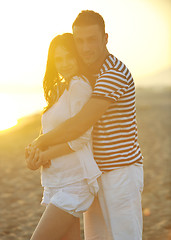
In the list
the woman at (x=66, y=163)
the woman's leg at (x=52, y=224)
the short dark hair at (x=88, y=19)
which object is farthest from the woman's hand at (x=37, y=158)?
Answer: the short dark hair at (x=88, y=19)

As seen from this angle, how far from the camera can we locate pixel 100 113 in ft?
8.79

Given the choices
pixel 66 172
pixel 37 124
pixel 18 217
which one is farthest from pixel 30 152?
pixel 37 124

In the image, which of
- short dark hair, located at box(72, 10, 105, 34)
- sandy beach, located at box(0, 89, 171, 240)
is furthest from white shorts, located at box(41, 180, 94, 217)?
sandy beach, located at box(0, 89, 171, 240)

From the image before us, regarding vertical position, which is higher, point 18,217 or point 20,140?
point 18,217

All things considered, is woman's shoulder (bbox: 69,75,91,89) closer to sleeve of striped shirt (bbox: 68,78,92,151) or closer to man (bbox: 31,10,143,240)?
sleeve of striped shirt (bbox: 68,78,92,151)

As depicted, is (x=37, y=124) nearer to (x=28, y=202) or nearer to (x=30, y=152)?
(x=28, y=202)

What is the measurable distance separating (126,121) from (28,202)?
4.43m

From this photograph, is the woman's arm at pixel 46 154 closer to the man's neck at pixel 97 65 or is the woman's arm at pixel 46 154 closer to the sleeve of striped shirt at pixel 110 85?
the sleeve of striped shirt at pixel 110 85

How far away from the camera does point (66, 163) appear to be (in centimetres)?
277

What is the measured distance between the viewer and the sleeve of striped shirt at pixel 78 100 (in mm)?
2730

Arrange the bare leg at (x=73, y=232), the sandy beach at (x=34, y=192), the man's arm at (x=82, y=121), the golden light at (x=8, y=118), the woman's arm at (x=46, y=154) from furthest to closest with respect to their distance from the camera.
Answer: the golden light at (x=8, y=118) < the sandy beach at (x=34, y=192) < the bare leg at (x=73, y=232) < the woman's arm at (x=46, y=154) < the man's arm at (x=82, y=121)

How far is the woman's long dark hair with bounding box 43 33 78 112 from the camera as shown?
2.87 metres

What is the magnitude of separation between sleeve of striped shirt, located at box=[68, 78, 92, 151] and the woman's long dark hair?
0.58 ft

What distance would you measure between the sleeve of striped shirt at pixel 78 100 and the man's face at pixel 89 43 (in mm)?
211
